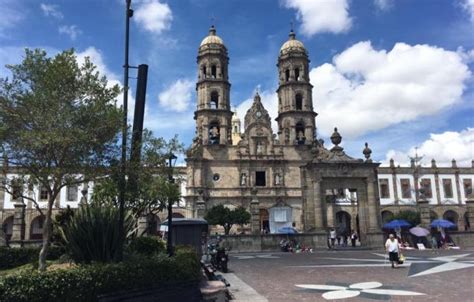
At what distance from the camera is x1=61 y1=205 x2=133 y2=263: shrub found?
28.4 feet

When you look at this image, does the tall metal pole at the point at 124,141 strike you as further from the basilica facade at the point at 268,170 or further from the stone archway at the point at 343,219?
the stone archway at the point at 343,219

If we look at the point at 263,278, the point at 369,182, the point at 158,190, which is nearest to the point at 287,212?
the point at 369,182

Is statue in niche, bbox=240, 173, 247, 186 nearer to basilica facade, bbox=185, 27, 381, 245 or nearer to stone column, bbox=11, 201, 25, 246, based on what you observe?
basilica facade, bbox=185, 27, 381, 245

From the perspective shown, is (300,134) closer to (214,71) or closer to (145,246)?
(214,71)

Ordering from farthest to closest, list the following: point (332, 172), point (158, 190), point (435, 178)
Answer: point (435, 178), point (332, 172), point (158, 190)

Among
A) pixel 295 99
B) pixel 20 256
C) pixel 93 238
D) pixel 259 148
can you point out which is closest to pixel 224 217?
pixel 259 148

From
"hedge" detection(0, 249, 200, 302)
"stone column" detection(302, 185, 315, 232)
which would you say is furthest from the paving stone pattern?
"stone column" detection(302, 185, 315, 232)

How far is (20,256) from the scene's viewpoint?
13.3m

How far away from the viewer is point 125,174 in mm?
9148

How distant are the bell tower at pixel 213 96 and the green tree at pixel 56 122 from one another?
38547mm

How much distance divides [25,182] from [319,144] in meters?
43.3

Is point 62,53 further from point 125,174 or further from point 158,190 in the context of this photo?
point 158,190

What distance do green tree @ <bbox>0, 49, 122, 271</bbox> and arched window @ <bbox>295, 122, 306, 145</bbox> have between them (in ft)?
138

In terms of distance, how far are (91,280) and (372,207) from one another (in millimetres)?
25781
